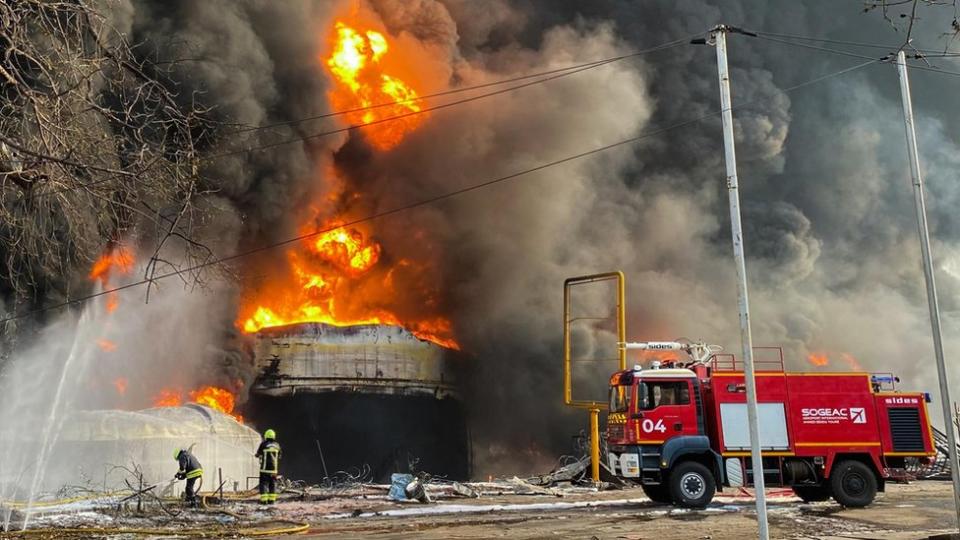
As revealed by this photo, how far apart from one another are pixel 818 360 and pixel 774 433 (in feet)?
85.6

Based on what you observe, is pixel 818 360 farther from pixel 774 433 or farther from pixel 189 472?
pixel 189 472

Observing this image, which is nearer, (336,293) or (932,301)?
(932,301)

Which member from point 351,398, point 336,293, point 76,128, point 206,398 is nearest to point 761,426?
point 76,128

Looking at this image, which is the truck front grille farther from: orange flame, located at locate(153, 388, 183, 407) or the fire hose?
orange flame, located at locate(153, 388, 183, 407)

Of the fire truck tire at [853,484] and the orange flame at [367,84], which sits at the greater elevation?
the orange flame at [367,84]

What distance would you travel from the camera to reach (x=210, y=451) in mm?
20656

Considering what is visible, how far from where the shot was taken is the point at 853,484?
14109mm

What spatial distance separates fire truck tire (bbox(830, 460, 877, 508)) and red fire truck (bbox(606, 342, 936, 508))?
0.06ft

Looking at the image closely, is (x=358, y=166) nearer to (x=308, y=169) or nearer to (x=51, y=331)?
(x=308, y=169)

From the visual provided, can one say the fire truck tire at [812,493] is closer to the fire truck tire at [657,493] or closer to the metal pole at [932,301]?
the fire truck tire at [657,493]

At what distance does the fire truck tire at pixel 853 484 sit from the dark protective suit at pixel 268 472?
36.0 feet

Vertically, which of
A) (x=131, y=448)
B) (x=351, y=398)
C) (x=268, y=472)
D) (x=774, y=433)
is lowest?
(x=268, y=472)

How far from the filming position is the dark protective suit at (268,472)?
551 inches

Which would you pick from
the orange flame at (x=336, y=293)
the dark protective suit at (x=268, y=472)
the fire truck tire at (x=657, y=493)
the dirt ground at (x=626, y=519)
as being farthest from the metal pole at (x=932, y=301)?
the orange flame at (x=336, y=293)
